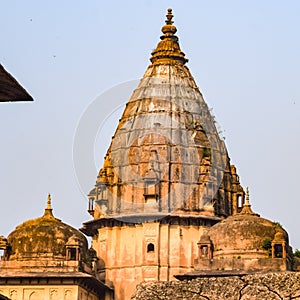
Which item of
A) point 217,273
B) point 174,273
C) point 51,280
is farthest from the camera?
point 174,273

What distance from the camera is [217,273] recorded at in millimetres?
42125

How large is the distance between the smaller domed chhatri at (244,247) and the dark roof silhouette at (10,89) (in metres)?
31.2

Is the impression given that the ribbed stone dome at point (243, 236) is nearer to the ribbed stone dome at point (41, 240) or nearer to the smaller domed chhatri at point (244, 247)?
the smaller domed chhatri at point (244, 247)

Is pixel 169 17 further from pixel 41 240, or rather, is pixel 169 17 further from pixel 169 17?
pixel 41 240

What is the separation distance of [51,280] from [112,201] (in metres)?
6.83

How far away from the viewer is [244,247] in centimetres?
4412

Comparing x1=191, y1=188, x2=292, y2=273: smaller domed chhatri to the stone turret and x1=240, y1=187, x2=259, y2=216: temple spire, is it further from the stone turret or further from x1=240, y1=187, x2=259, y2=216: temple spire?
the stone turret

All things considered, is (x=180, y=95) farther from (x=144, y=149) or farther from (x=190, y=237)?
(x=190, y=237)

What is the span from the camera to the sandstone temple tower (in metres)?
49.4

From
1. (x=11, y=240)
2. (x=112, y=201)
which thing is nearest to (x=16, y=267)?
(x=11, y=240)

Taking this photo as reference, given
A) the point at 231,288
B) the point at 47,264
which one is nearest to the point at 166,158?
the point at 47,264

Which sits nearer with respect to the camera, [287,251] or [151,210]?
[287,251]

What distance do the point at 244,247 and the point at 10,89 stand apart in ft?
109

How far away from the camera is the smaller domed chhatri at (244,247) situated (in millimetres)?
43094
